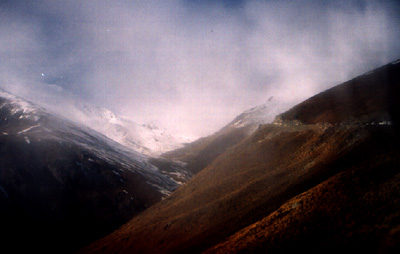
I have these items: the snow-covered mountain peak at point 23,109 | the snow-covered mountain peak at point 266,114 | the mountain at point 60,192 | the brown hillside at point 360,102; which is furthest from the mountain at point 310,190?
the snow-covered mountain peak at point 23,109

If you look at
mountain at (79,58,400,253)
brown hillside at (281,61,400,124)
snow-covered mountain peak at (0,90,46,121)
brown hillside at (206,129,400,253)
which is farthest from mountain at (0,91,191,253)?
brown hillside at (281,61,400,124)

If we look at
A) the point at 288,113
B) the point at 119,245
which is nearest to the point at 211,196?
the point at 119,245

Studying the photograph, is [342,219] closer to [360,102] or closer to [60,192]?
[360,102]

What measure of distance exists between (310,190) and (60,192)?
6723 cm

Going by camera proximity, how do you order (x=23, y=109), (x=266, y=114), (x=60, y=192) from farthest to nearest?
(x=266, y=114) → (x=23, y=109) → (x=60, y=192)

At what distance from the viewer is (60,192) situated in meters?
60.1

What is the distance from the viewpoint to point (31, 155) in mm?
66875

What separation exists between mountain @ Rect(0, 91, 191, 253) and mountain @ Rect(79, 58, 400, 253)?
23497 millimetres

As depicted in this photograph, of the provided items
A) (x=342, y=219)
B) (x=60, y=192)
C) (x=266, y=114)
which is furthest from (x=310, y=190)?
(x=266, y=114)

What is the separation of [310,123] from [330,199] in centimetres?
2059

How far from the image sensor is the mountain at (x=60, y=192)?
48.1 metres

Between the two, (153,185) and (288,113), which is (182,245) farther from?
(153,185)

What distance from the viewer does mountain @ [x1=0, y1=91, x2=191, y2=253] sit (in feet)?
158

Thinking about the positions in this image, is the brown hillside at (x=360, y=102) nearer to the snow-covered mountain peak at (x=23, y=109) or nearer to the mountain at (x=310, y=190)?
the mountain at (x=310, y=190)
